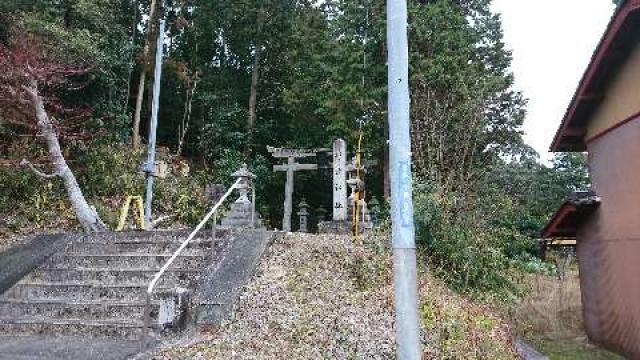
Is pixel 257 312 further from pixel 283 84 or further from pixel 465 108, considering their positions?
pixel 283 84

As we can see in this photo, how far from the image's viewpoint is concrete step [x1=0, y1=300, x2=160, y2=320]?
20.9 feet

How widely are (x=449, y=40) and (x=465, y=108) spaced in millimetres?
5461

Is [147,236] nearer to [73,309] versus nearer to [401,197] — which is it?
[73,309]

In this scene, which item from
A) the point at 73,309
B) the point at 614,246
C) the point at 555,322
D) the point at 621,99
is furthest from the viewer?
the point at 555,322

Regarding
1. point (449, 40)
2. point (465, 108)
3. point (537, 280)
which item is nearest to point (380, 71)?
point (449, 40)

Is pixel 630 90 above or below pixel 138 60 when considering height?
below

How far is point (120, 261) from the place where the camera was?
7703mm

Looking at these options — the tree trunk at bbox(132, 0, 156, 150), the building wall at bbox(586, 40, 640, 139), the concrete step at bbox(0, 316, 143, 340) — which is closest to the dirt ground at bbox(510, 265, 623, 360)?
the building wall at bbox(586, 40, 640, 139)

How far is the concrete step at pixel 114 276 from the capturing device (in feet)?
23.1

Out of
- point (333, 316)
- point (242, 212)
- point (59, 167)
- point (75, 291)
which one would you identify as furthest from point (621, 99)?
point (59, 167)

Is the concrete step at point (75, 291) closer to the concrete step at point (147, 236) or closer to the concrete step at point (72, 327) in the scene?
the concrete step at point (72, 327)

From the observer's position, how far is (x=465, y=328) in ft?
21.4

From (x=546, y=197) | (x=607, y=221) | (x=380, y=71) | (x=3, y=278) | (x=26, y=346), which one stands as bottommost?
(x=26, y=346)

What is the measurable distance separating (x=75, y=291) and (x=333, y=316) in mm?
3340
